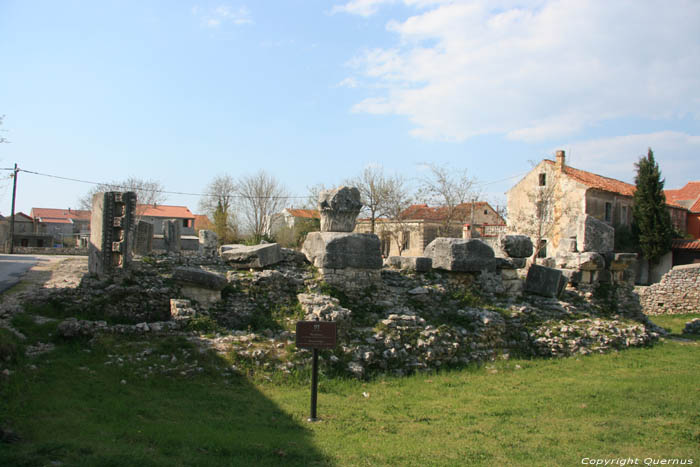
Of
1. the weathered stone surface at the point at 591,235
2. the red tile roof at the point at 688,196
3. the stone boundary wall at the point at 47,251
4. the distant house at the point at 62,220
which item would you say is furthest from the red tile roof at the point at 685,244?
the distant house at the point at 62,220

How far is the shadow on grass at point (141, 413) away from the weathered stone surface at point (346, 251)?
3.47m

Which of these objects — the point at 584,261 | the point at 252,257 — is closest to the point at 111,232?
the point at 252,257

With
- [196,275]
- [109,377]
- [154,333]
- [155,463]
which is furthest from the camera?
[196,275]

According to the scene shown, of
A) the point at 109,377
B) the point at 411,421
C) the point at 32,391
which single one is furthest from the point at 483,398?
the point at 32,391

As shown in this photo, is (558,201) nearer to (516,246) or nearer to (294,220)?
(294,220)

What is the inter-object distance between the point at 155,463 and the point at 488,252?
9.30m

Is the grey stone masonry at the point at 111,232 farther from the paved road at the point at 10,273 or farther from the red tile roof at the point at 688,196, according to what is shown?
the red tile roof at the point at 688,196

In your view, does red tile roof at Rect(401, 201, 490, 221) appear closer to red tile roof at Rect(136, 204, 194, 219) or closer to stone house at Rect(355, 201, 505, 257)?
stone house at Rect(355, 201, 505, 257)

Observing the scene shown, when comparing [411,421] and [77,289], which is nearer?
[411,421]

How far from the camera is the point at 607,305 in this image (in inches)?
517

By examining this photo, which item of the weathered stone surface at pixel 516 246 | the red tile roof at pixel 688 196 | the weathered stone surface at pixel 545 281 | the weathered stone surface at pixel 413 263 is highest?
the red tile roof at pixel 688 196

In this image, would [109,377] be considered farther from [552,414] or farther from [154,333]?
[552,414]

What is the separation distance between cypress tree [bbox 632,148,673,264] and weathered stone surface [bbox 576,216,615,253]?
21896mm

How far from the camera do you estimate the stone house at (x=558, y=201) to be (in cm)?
3134
